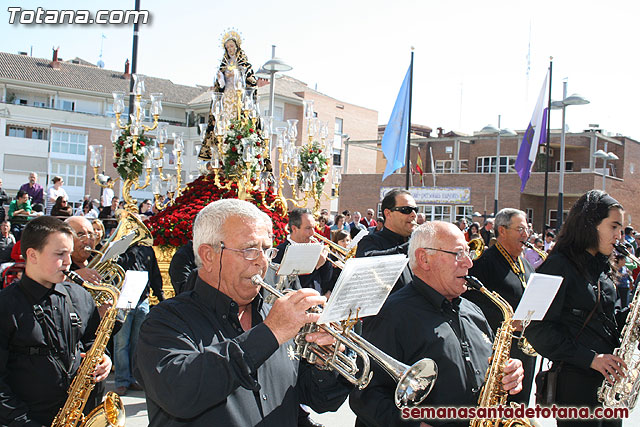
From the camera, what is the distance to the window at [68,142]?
46906 millimetres

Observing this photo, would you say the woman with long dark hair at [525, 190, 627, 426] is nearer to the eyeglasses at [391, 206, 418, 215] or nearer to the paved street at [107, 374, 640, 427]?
the eyeglasses at [391, 206, 418, 215]

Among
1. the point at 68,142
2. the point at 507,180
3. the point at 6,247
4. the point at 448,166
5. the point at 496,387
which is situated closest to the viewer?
the point at 496,387

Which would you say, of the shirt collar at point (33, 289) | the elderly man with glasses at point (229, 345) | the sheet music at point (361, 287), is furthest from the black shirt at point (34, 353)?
the sheet music at point (361, 287)

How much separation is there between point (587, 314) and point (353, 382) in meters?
2.41

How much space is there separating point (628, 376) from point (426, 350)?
5.94 ft

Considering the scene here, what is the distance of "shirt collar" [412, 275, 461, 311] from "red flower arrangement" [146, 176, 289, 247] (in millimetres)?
4840

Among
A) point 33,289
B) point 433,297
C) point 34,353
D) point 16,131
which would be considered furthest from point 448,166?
point 34,353

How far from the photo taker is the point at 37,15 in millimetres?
10805

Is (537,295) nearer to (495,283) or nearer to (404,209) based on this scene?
(495,283)

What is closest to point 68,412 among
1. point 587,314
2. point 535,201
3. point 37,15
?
point 587,314

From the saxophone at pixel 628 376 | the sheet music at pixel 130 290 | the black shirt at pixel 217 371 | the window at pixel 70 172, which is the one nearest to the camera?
the black shirt at pixel 217 371

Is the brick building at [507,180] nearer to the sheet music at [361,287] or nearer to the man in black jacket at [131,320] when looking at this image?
the man in black jacket at [131,320]

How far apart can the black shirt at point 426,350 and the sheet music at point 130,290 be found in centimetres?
153

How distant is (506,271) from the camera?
563cm
